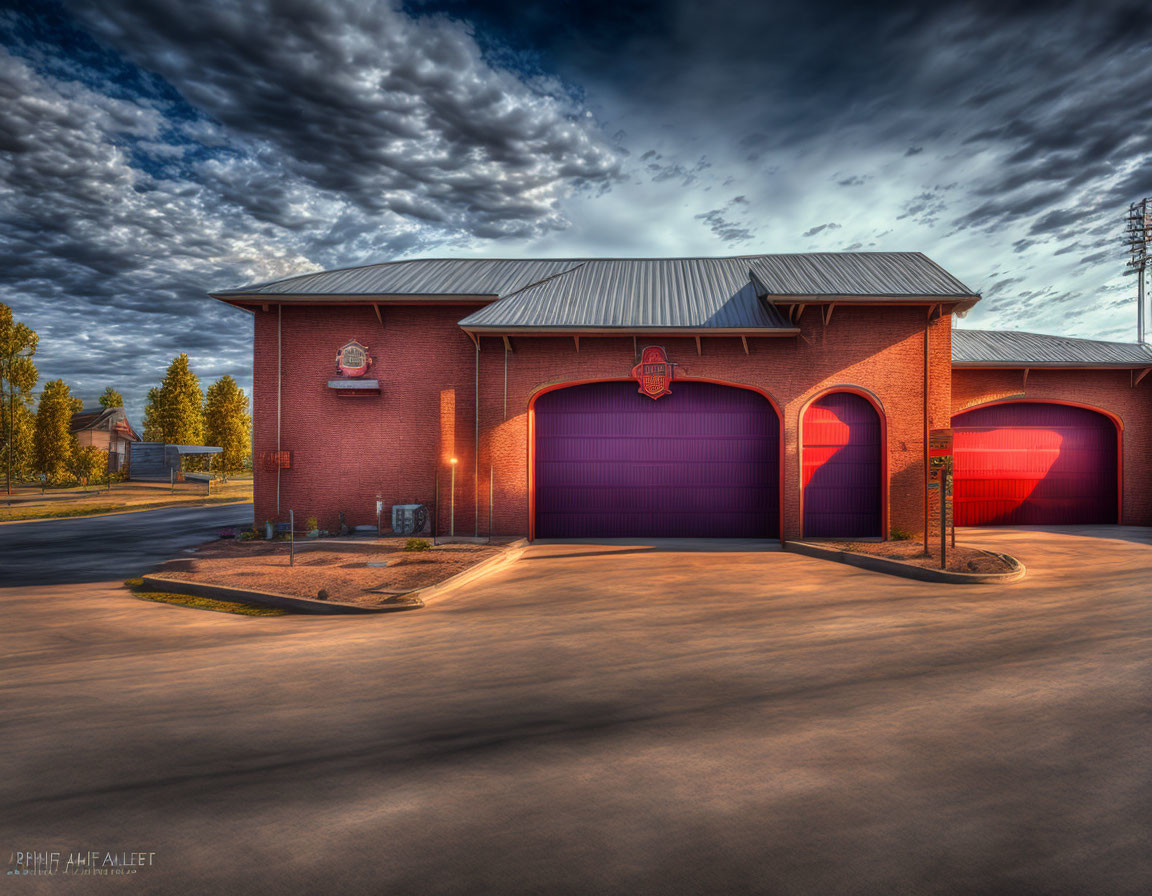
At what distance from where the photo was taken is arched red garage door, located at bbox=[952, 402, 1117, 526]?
21281 millimetres

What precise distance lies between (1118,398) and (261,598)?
2875 cm

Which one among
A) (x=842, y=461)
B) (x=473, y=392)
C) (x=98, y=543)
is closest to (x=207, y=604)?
(x=473, y=392)

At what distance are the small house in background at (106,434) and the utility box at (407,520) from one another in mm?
53572

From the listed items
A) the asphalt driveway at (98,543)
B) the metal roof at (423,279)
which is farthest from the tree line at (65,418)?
the metal roof at (423,279)

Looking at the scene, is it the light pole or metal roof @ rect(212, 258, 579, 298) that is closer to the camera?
the light pole

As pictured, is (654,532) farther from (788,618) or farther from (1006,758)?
(1006,758)

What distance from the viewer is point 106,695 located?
598 cm

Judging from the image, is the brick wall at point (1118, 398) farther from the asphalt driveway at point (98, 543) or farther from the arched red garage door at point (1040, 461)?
the asphalt driveway at point (98, 543)

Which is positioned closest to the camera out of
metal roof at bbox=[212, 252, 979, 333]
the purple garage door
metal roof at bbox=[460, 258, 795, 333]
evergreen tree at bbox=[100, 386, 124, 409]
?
metal roof at bbox=[460, 258, 795, 333]

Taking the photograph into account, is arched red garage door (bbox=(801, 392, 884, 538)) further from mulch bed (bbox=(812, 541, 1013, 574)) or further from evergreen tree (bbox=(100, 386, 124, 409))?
evergreen tree (bbox=(100, 386, 124, 409))

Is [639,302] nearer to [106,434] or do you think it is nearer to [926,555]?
[926,555]

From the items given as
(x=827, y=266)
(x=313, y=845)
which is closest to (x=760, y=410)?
(x=827, y=266)

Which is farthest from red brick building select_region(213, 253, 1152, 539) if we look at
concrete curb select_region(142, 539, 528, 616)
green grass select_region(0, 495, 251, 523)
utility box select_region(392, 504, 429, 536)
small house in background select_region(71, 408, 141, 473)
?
small house in background select_region(71, 408, 141, 473)

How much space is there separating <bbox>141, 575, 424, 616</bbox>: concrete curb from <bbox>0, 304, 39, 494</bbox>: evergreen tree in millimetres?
34538
